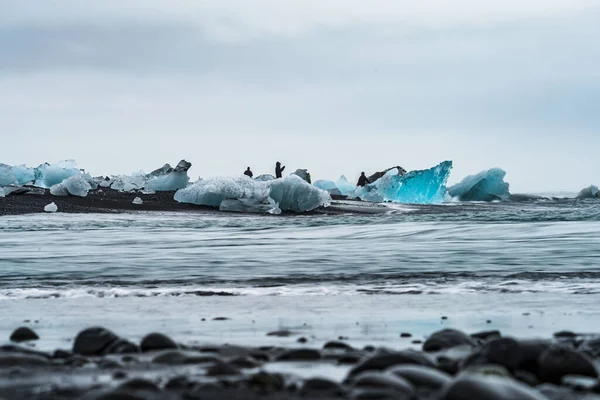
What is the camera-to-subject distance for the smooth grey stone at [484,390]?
81.4 inches

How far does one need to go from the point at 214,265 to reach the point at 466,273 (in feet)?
8.79

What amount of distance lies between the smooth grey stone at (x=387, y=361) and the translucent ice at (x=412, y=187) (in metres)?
24.3

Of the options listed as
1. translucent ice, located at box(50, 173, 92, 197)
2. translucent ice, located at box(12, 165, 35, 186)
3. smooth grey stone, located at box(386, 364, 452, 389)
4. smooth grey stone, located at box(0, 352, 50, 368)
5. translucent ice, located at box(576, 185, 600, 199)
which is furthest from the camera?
translucent ice, located at box(576, 185, 600, 199)

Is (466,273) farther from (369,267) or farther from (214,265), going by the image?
(214,265)

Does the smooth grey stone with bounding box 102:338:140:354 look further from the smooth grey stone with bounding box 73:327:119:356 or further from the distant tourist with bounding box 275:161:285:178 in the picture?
the distant tourist with bounding box 275:161:285:178

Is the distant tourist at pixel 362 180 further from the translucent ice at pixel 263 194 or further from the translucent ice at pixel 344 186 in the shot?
the translucent ice at pixel 263 194

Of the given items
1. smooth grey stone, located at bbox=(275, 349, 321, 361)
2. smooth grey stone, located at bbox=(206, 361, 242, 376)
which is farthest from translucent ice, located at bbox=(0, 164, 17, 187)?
smooth grey stone, located at bbox=(206, 361, 242, 376)

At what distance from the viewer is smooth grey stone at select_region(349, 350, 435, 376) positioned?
2924 millimetres

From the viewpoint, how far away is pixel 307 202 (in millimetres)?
21391

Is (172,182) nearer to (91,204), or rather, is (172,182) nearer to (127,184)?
(127,184)

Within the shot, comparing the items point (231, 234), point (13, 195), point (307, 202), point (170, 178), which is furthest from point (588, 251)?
point (170, 178)

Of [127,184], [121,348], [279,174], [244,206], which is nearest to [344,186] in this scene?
[279,174]

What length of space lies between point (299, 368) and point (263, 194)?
60.0ft

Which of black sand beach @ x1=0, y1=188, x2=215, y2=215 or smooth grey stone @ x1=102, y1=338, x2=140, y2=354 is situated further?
black sand beach @ x1=0, y1=188, x2=215, y2=215
